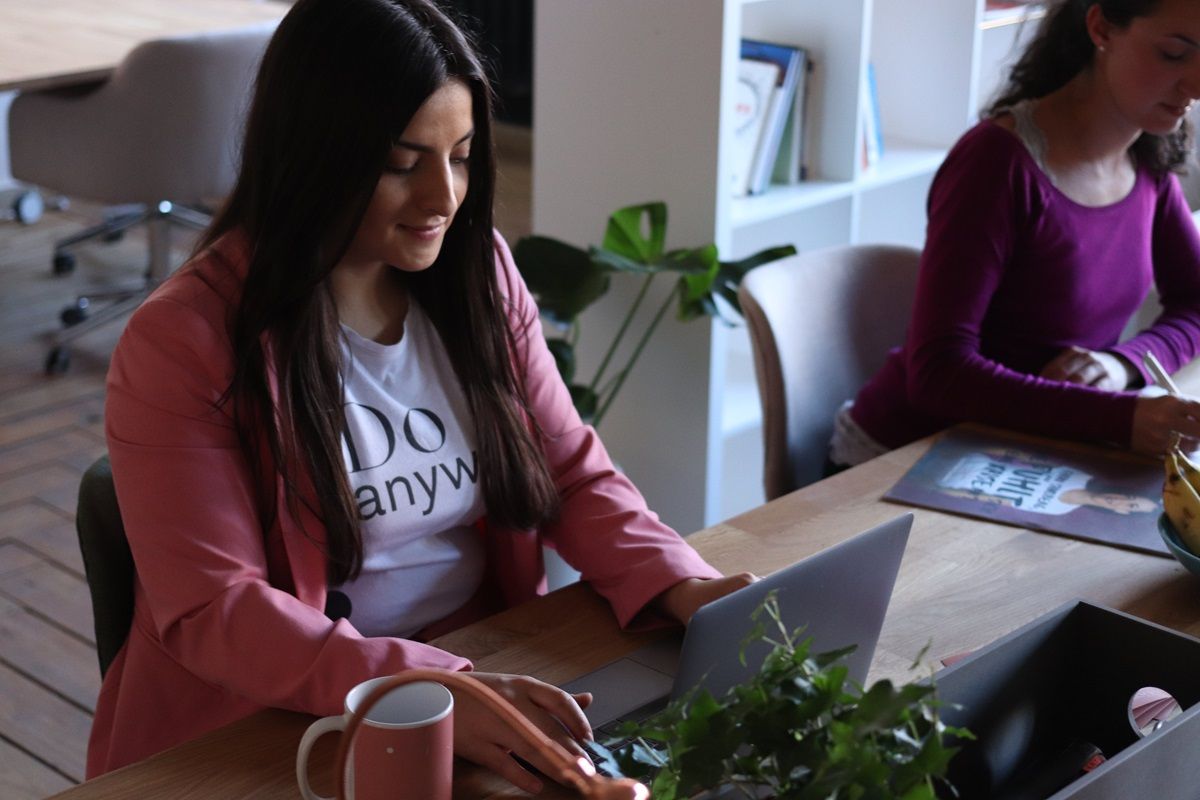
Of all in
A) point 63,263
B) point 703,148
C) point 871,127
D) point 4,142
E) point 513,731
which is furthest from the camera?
A: point 4,142

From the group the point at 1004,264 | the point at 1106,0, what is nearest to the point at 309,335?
the point at 1004,264

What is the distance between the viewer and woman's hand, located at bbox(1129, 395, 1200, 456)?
1.70 metres

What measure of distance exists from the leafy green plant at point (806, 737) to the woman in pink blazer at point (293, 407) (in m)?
0.36

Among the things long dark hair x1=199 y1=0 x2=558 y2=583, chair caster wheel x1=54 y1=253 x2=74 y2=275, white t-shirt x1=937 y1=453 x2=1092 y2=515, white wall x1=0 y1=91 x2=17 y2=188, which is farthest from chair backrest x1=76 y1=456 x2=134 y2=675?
white wall x1=0 y1=91 x2=17 y2=188

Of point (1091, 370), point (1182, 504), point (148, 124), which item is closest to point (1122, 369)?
point (1091, 370)

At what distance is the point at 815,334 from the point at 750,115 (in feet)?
2.73

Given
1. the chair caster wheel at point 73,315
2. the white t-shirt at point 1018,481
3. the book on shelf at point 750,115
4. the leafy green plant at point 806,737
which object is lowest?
the chair caster wheel at point 73,315

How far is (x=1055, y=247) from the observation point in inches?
76.5

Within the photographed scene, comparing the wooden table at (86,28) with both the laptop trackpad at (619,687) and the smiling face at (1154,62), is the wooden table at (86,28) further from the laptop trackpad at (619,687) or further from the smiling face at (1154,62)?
the laptop trackpad at (619,687)

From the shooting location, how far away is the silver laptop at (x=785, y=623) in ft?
3.29

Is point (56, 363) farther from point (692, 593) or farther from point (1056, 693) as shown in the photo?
point (1056, 693)

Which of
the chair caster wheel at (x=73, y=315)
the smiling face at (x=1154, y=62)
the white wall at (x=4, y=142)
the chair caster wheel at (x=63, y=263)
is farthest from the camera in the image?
the white wall at (x=4, y=142)

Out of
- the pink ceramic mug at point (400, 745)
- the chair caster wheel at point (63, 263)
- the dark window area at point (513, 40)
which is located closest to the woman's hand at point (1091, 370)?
the pink ceramic mug at point (400, 745)

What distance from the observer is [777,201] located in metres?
2.70
